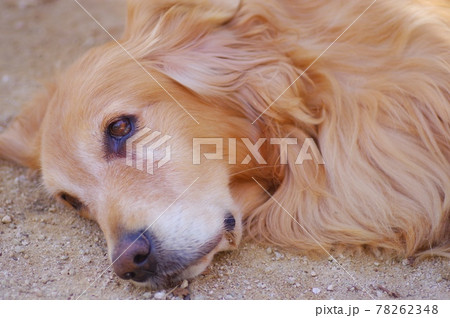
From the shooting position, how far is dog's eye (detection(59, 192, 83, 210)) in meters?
3.41

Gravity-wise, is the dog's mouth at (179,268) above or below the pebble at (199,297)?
above

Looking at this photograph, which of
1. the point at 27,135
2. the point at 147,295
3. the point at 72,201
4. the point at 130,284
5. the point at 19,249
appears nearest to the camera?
the point at 147,295

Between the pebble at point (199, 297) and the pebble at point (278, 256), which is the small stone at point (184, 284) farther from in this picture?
the pebble at point (278, 256)

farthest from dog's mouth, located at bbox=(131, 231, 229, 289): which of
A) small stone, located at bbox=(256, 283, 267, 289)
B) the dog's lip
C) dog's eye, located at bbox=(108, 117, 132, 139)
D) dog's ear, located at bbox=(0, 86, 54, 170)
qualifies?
dog's ear, located at bbox=(0, 86, 54, 170)

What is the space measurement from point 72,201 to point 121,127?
2.03 ft

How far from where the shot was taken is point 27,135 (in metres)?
3.95

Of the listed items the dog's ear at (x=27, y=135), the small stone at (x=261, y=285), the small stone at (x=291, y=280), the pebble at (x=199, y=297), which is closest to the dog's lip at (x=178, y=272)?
the pebble at (x=199, y=297)

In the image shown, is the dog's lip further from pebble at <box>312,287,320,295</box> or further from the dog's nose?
pebble at <box>312,287,320,295</box>

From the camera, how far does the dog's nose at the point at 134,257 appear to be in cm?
277

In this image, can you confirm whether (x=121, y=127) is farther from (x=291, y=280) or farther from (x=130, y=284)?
(x=291, y=280)

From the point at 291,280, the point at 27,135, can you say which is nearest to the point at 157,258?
the point at 291,280

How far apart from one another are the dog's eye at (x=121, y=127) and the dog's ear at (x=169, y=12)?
0.54m

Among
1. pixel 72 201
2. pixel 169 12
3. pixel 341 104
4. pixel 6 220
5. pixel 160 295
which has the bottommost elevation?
pixel 6 220
